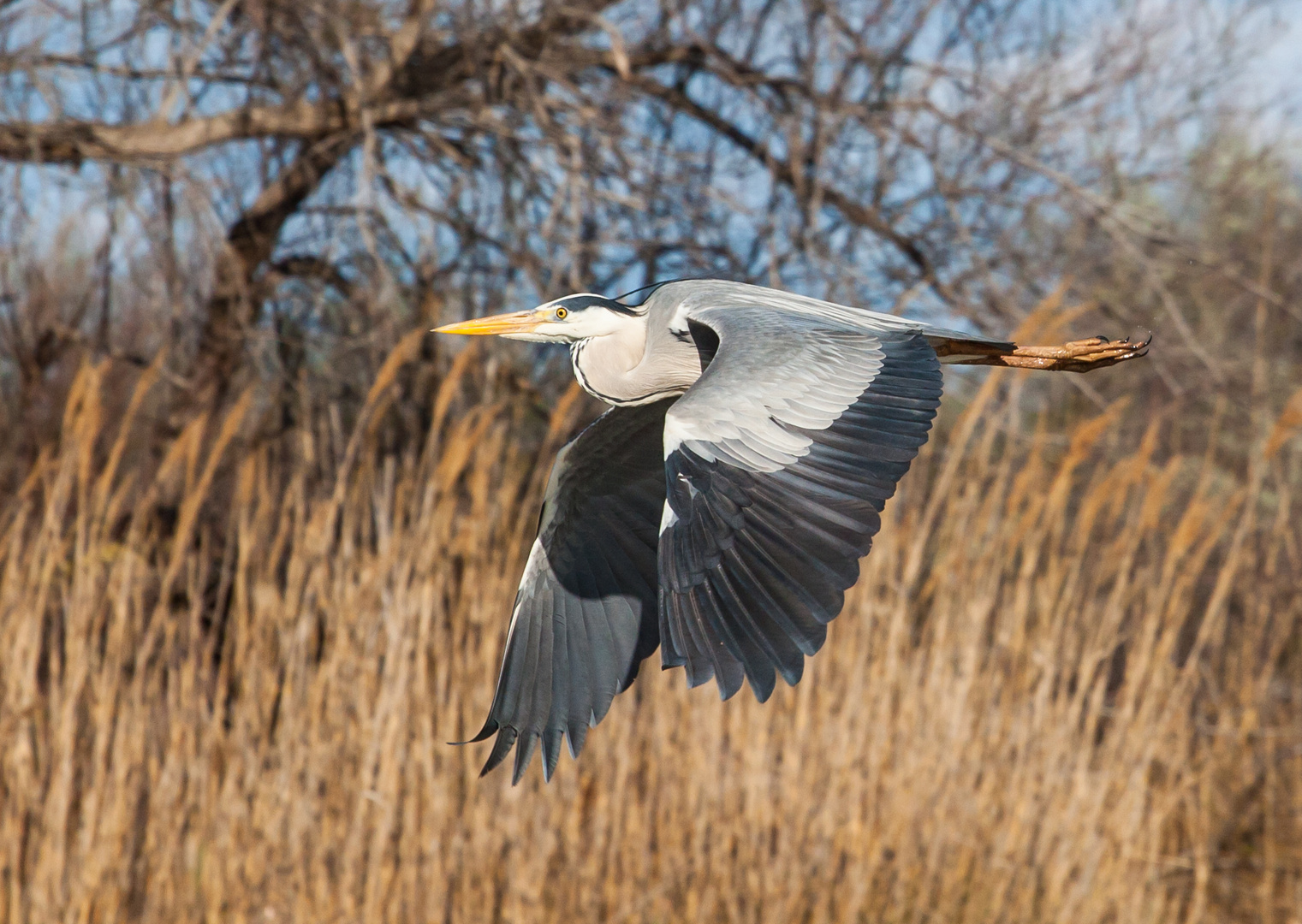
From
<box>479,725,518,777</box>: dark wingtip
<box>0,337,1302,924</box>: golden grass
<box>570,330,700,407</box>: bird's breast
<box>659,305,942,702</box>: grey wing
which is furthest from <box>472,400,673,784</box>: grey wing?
<box>0,337,1302,924</box>: golden grass

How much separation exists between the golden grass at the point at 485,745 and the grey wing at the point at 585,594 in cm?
80

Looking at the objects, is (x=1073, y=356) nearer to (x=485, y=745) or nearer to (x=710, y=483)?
(x=710, y=483)

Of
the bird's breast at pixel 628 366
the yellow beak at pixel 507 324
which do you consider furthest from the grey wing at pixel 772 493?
the yellow beak at pixel 507 324

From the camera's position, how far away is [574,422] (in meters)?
3.73

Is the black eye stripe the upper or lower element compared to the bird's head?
upper

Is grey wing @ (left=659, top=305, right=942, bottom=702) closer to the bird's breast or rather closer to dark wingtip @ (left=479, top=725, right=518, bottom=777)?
the bird's breast

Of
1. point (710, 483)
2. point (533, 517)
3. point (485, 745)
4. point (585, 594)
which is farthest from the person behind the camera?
point (533, 517)

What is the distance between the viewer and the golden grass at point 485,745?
95.3 inches

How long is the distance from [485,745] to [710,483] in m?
1.88

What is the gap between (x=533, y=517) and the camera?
3.67 m

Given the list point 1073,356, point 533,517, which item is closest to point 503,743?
point 1073,356

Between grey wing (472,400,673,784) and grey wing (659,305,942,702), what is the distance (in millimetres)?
340

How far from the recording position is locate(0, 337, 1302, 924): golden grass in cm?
242

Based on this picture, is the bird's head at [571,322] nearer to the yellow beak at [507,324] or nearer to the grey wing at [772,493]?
the yellow beak at [507,324]
